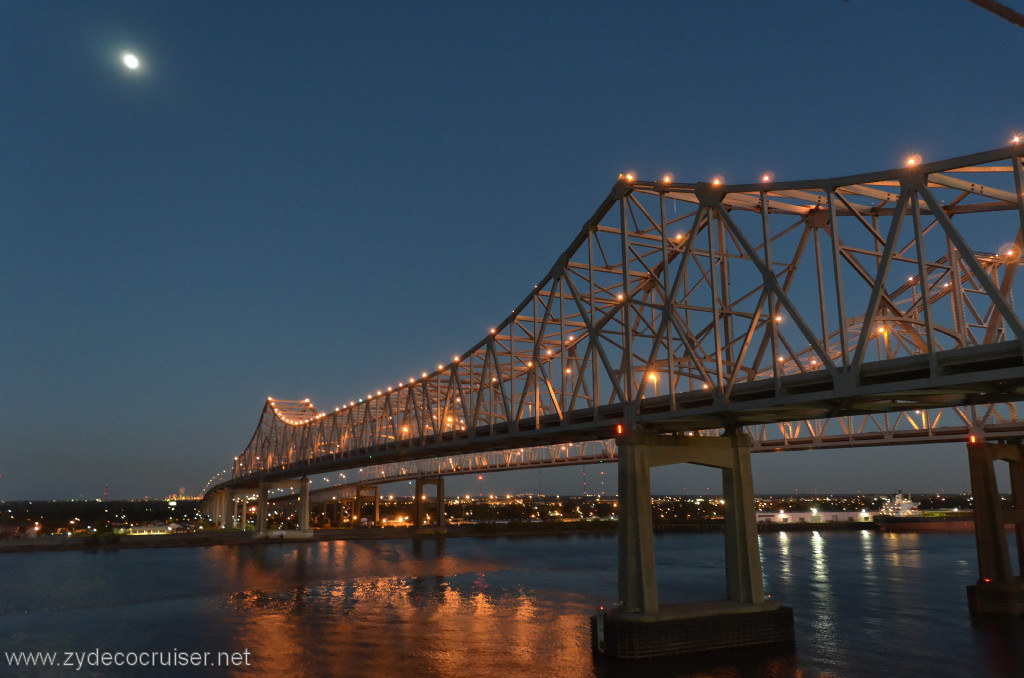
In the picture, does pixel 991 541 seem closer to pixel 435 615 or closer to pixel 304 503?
pixel 435 615

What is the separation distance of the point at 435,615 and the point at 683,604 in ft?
66.4

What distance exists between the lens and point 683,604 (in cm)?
3716

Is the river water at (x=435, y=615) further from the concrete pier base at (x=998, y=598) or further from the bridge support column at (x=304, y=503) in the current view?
the bridge support column at (x=304, y=503)

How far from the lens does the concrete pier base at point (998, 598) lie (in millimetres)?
47781

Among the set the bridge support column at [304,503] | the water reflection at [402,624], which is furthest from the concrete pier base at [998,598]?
the bridge support column at [304,503]

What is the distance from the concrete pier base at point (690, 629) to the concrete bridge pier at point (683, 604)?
4cm

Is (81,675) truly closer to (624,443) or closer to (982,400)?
(624,443)

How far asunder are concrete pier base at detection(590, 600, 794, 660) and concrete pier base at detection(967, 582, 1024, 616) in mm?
19469

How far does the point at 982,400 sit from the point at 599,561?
7432cm

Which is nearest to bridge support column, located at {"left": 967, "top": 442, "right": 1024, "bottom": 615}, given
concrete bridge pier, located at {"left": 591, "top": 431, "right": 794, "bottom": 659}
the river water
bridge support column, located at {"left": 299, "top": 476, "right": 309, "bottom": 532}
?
the river water

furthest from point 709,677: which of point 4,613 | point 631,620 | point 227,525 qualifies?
point 227,525

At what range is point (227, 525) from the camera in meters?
176

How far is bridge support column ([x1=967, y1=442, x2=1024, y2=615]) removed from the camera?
47938 mm

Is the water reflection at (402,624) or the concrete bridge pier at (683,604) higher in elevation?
the concrete bridge pier at (683,604)
